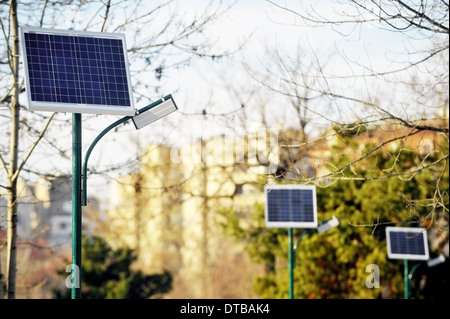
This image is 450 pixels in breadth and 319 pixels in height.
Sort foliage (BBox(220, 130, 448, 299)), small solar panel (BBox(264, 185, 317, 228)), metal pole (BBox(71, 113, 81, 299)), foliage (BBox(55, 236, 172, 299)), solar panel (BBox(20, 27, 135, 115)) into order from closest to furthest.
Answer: metal pole (BBox(71, 113, 81, 299)), solar panel (BBox(20, 27, 135, 115)), small solar panel (BBox(264, 185, 317, 228)), foliage (BBox(220, 130, 448, 299)), foliage (BBox(55, 236, 172, 299))

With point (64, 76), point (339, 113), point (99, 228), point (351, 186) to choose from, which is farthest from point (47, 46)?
point (99, 228)

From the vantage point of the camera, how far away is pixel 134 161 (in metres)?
13.2

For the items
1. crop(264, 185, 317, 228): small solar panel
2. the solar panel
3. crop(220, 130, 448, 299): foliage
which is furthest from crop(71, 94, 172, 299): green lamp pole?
crop(220, 130, 448, 299): foliage

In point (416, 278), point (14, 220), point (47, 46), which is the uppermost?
point (47, 46)

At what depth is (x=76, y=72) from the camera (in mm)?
8562

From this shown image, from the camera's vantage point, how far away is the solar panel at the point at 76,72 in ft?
26.8

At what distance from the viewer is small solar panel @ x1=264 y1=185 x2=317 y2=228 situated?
16.5 meters

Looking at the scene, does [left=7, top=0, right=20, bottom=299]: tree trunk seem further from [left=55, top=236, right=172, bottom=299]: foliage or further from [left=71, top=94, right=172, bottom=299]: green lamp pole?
[left=55, top=236, right=172, bottom=299]: foliage

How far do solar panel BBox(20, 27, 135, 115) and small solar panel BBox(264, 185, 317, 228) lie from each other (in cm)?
813

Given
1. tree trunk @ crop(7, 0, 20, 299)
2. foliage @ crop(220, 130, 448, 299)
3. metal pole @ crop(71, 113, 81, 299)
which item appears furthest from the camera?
foliage @ crop(220, 130, 448, 299)

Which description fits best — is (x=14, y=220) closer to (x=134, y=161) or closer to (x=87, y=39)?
(x=134, y=161)

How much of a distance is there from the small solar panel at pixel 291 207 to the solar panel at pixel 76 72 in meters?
8.13

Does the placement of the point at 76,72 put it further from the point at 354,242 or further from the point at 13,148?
the point at 354,242

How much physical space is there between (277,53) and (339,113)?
108 centimetres
